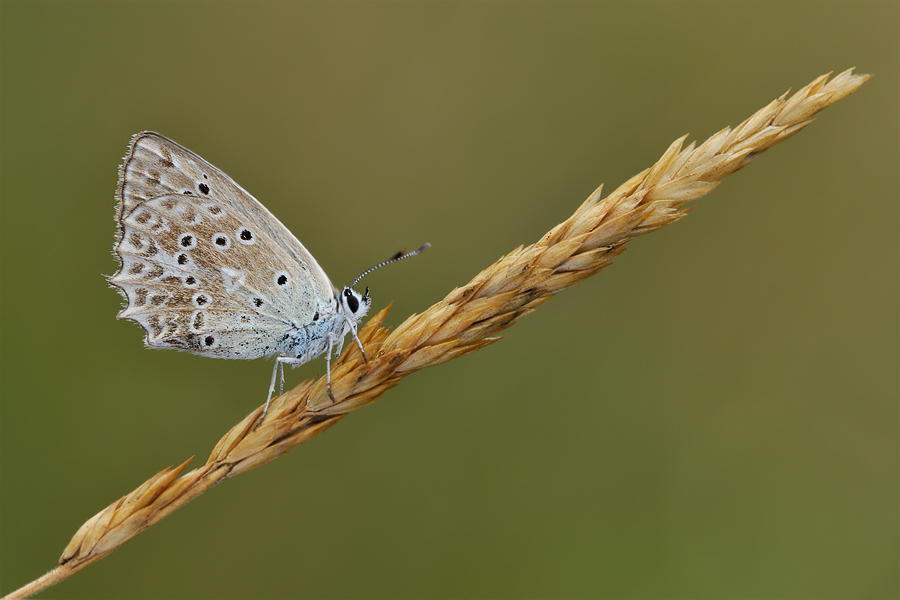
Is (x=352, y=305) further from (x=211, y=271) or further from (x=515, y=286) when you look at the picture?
(x=515, y=286)

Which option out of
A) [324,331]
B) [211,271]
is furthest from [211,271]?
[324,331]

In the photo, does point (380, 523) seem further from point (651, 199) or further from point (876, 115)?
point (876, 115)

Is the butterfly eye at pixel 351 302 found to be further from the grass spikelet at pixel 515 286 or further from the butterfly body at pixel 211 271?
the grass spikelet at pixel 515 286

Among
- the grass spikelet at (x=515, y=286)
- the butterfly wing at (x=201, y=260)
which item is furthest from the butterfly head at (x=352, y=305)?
the grass spikelet at (x=515, y=286)

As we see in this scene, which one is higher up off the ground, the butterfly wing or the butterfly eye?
the butterfly wing

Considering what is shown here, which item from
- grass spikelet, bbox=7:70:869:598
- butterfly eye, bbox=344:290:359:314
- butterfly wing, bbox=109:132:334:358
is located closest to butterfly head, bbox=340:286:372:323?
butterfly eye, bbox=344:290:359:314

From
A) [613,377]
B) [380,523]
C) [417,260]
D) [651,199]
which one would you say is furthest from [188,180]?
[613,377]

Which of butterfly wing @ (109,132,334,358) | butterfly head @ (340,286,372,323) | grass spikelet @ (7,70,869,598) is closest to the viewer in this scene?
grass spikelet @ (7,70,869,598)

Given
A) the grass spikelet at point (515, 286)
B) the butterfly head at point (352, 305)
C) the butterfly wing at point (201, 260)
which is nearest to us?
the grass spikelet at point (515, 286)

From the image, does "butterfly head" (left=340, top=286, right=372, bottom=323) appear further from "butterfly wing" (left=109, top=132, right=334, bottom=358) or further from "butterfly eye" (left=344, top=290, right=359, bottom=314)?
"butterfly wing" (left=109, top=132, right=334, bottom=358)
